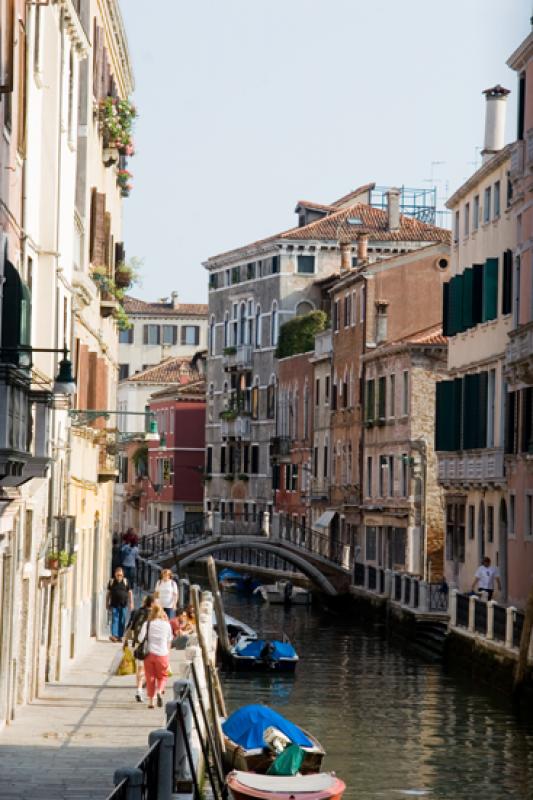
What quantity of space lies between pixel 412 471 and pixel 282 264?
23.7 meters

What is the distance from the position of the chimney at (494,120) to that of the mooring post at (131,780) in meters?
33.7

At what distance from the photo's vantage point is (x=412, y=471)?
50469 millimetres

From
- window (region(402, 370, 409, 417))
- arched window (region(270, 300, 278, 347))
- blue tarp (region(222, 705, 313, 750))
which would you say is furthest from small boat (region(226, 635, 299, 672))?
arched window (region(270, 300, 278, 347))

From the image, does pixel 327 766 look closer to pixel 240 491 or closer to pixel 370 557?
pixel 370 557

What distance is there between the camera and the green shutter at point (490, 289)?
37812 mm

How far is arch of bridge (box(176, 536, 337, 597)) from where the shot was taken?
55031 mm

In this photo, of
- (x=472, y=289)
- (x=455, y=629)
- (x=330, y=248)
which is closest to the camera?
(x=455, y=629)

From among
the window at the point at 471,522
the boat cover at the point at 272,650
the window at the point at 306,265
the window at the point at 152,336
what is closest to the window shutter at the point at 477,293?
the window at the point at 471,522

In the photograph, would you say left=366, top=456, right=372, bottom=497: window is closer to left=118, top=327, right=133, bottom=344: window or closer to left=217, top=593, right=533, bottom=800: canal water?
left=217, top=593, right=533, bottom=800: canal water

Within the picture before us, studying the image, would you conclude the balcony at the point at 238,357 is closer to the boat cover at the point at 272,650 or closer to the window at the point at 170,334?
the window at the point at 170,334

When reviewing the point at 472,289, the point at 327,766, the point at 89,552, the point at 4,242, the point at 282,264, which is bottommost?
the point at 327,766

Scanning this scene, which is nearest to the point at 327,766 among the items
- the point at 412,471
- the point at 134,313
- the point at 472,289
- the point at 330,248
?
the point at 472,289

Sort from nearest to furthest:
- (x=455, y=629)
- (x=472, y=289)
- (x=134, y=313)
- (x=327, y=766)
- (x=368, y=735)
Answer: (x=327, y=766), (x=368, y=735), (x=455, y=629), (x=472, y=289), (x=134, y=313)

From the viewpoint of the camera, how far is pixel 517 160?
34.8m
